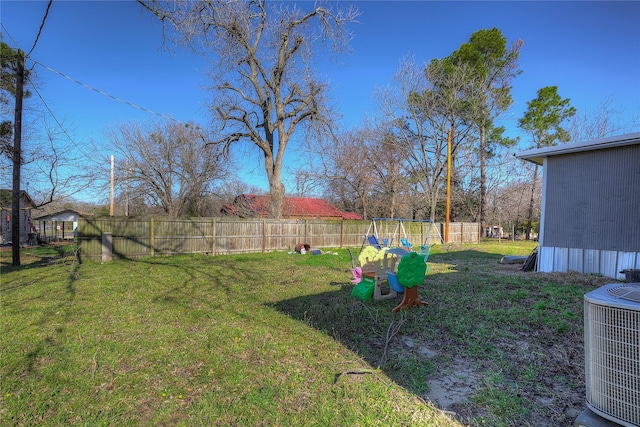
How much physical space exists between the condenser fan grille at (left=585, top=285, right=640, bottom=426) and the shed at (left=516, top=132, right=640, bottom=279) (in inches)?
286

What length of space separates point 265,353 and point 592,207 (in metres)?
8.32

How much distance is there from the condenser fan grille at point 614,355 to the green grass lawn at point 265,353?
0.72 metres

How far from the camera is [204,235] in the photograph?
1357cm

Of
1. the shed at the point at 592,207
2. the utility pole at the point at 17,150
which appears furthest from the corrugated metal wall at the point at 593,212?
the utility pole at the point at 17,150

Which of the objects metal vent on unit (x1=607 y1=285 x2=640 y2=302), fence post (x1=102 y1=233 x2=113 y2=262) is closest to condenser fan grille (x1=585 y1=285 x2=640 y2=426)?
metal vent on unit (x1=607 y1=285 x2=640 y2=302)

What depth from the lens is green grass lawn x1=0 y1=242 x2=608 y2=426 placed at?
241 cm

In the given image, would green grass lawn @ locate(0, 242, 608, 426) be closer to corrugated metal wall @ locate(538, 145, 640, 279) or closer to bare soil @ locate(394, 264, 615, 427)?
bare soil @ locate(394, 264, 615, 427)

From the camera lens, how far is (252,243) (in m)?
14.9

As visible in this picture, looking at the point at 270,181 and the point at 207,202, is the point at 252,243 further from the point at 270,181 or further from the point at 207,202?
the point at 207,202

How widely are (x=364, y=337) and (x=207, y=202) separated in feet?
71.0

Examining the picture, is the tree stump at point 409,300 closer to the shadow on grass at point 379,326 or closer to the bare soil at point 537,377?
the shadow on grass at point 379,326

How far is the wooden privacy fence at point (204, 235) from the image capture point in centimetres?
1130

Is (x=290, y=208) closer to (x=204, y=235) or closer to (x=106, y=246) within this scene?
(x=204, y=235)

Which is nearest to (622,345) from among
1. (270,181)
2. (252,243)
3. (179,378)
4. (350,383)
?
(350,383)
